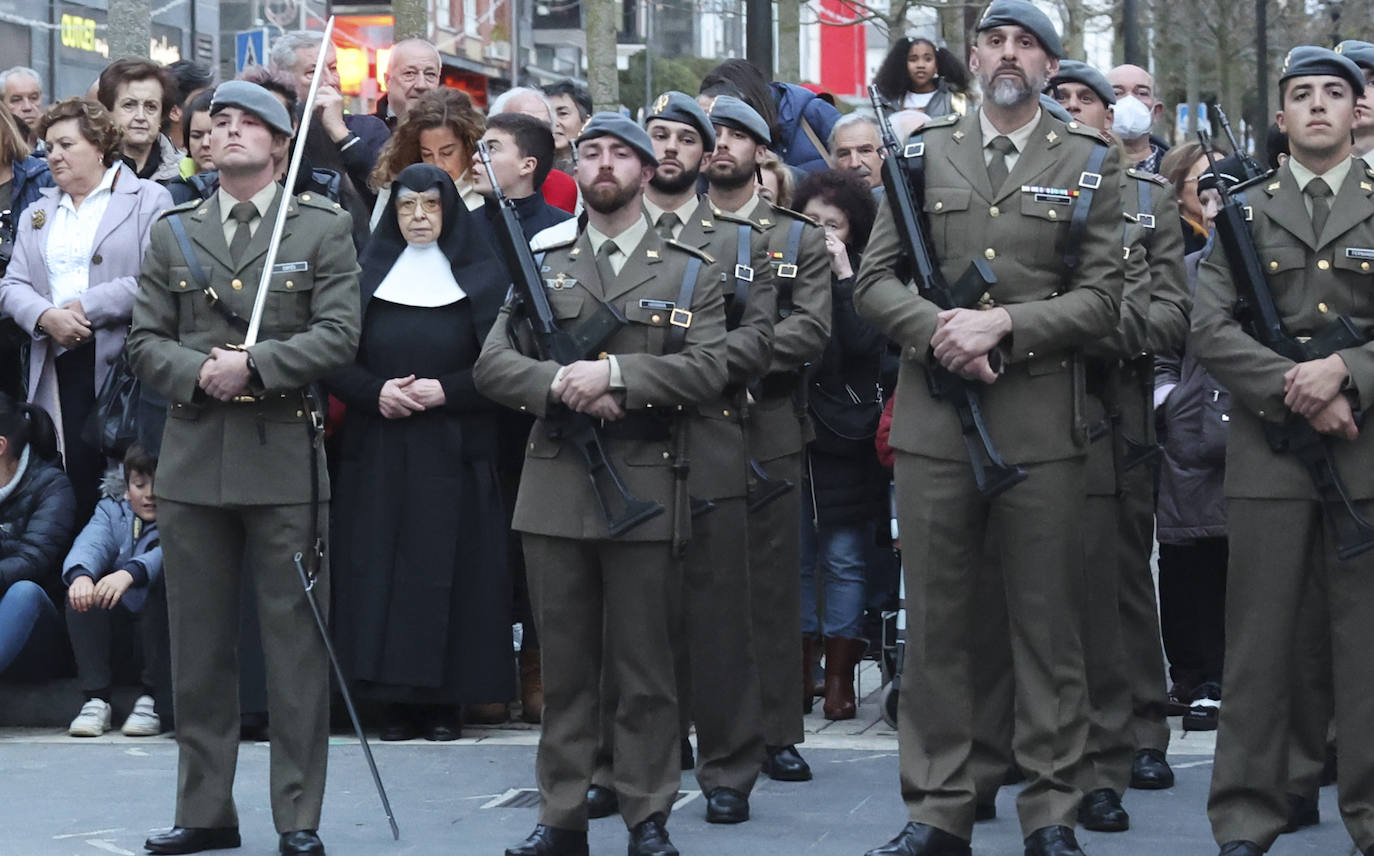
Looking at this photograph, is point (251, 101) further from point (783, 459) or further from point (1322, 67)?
point (1322, 67)

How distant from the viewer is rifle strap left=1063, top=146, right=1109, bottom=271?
659 centimetres

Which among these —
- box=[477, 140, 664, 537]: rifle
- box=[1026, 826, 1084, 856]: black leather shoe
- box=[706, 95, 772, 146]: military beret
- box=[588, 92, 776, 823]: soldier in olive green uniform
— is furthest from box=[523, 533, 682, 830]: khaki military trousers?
box=[706, 95, 772, 146]: military beret

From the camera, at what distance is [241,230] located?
709 cm

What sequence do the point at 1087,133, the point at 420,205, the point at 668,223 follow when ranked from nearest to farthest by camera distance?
the point at 1087,133, the point at 668,223, the point at 420,205

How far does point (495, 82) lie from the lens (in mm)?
44344

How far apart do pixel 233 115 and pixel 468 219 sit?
204cm

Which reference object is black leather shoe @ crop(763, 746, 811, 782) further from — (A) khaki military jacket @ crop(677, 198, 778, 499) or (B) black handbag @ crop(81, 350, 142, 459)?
(B) black handbag @ crop(81, 350, 142, 459)

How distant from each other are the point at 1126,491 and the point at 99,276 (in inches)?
168

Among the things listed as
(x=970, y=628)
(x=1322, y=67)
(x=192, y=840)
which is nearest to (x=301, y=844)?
(x=192, y=840)

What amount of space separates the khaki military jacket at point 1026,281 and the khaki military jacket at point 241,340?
166 cm

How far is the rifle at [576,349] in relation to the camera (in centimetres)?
672

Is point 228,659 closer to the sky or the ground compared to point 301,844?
closer to the sky

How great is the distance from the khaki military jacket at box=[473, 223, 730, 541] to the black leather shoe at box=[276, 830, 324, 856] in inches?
43.6

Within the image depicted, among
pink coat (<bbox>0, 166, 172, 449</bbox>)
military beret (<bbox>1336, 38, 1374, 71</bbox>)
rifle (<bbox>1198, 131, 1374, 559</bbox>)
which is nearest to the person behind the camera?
rifle (<bbox>1198, 131, 1374, 559</bbox>)
